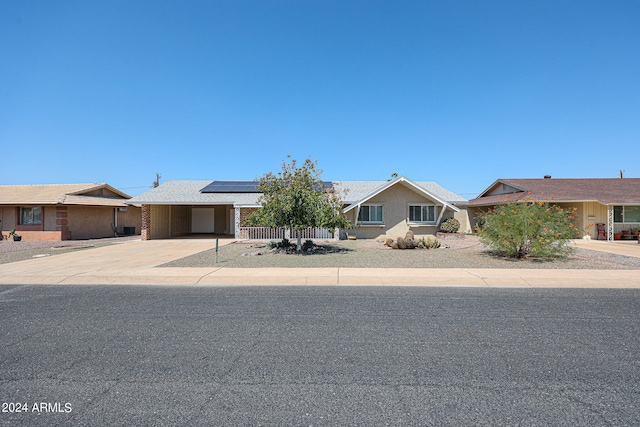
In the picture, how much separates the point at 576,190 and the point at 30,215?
124ft

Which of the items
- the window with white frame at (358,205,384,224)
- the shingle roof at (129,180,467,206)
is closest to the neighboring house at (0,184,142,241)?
the shingle roof at (129,180,467,206)

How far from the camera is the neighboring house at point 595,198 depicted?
71.7 ft

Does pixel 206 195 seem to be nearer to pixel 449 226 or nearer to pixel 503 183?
pixel 449 226

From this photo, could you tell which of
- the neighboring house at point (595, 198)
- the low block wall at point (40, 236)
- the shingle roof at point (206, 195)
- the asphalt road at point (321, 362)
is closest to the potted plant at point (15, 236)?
the low block wall at point (40, 236)

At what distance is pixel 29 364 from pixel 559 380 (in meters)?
6.19

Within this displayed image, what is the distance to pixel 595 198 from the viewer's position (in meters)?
21.8

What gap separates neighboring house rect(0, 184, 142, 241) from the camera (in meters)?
23.8

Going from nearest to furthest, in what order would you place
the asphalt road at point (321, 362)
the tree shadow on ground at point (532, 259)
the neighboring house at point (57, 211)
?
the asphalt road at point (321, 362) < the tree shadow on ground at point (532, 259) < the neighboring house at point (57, 211)

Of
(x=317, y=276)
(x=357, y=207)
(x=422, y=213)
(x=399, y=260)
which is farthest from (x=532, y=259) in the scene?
(x=357, y=207)

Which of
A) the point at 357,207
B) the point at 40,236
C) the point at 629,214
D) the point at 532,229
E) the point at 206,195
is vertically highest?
the point at 206,195

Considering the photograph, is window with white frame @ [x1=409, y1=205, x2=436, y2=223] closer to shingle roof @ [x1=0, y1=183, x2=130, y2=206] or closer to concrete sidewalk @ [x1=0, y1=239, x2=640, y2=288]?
concrete sidewalk @ [x1=0, y1=239, x2=640, y2=288]

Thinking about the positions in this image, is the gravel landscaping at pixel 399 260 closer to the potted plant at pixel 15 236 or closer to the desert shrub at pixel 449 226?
the desert shrub at pixel 449 226

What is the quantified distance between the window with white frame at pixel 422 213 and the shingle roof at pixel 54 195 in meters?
19.9

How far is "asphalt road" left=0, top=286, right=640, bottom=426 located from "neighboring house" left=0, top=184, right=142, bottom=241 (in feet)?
65.4
